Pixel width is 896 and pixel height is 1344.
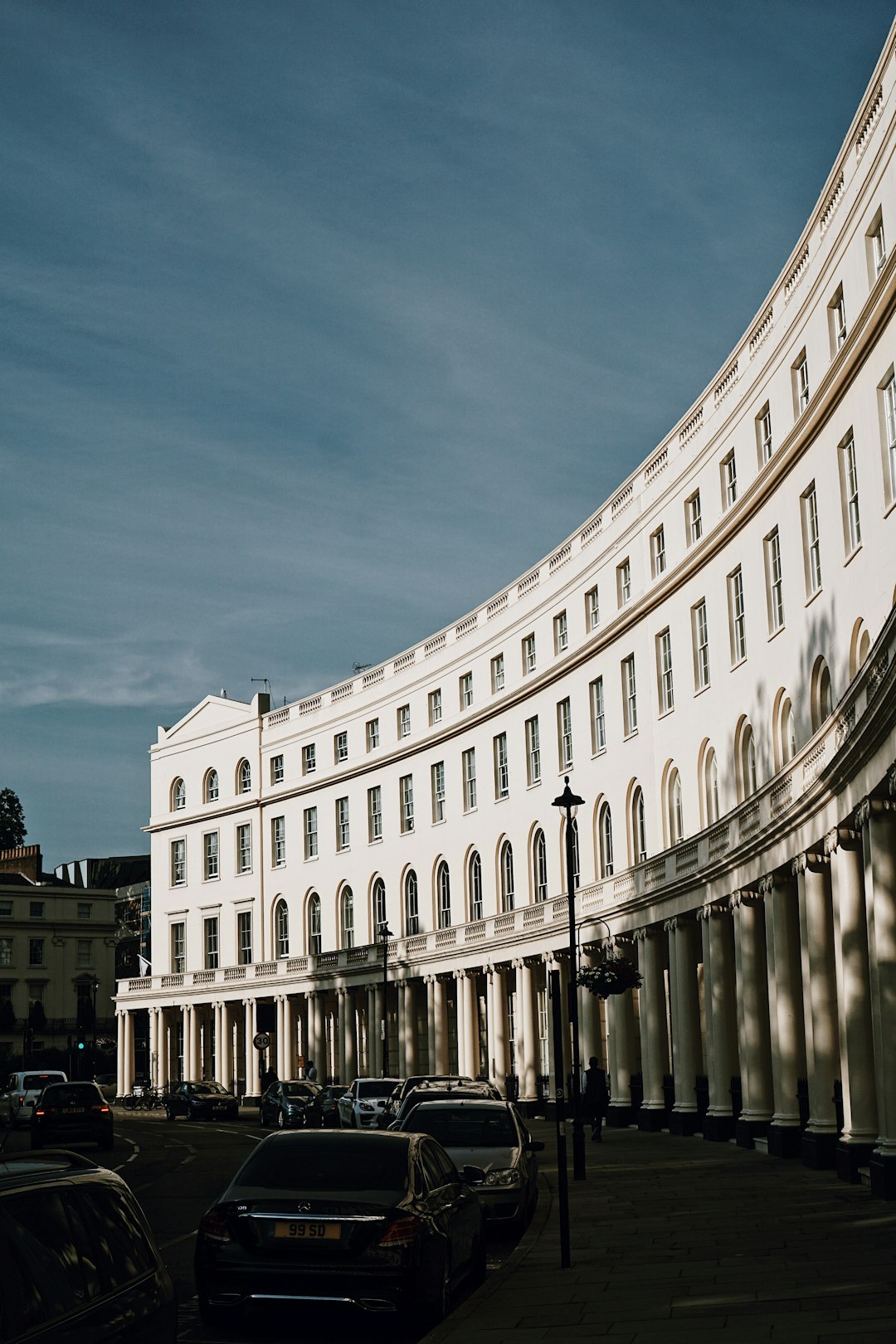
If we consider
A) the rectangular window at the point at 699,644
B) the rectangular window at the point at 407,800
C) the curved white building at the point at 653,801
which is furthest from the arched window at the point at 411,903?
the rectangular window at the point at 699,644

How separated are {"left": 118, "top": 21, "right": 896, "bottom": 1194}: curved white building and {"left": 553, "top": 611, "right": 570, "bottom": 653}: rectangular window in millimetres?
152

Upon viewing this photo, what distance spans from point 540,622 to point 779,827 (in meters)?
28.6

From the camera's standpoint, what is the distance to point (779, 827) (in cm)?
3112

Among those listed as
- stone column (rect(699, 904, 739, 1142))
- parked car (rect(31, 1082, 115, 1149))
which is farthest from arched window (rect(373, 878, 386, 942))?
stone column (rect(699, 904, 739, 1142))

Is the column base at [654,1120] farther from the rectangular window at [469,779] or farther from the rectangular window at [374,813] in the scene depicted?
the rectangular window at [374,813]

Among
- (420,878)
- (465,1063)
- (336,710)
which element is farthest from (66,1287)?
(336,710)

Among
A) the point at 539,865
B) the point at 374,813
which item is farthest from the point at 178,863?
the point at 539,865

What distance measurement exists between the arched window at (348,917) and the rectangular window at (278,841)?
6353mm

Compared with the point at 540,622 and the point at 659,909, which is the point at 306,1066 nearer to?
the point at 540,622

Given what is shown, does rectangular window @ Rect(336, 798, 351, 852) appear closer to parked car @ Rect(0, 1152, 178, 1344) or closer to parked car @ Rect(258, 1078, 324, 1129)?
parked car @ Rect(258, 1078, 324, 1129)

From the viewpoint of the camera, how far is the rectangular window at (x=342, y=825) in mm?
77375

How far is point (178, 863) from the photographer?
92062 millimetres

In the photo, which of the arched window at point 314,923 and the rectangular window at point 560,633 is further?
the arched window at point 314,923

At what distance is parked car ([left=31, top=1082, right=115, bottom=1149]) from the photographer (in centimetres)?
4122
